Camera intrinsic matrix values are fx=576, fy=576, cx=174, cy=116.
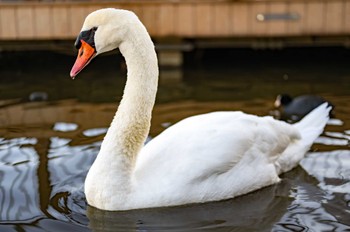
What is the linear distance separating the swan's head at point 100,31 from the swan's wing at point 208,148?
61 cm

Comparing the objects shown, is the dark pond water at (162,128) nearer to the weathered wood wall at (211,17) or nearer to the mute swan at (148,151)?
the mute swan at (148,151)

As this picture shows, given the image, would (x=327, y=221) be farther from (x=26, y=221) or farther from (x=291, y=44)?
(x=291, y=44)

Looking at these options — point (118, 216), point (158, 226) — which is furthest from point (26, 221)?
point (158, 226)

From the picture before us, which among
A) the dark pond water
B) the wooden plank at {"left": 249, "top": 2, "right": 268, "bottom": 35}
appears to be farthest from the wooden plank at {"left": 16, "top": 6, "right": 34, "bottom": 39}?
the wooden plank at {"left": 249, "top": 2, "right": 268, "bottom": 35}

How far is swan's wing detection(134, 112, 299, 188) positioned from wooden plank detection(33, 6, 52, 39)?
202 inches

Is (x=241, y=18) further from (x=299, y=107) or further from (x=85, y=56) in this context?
(x=85, y=56)

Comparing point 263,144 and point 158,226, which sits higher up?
point 263,144

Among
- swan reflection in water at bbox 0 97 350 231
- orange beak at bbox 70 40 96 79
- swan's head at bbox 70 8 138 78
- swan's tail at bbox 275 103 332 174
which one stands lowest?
swan reflection in water at bbox 0 97 350 231

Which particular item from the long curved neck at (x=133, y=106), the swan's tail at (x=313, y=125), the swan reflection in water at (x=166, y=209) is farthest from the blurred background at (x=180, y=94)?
the long curved neck at (x=133, y=106)

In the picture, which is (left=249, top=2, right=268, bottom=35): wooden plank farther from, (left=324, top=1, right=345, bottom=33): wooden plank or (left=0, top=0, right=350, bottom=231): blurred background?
(left=324, top=1, right=345, bottom=33): wooden plank

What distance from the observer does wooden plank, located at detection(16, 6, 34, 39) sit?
8031mm

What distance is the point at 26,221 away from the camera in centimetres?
281

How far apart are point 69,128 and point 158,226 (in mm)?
2294

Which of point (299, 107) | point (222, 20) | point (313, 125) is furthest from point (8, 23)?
point (313, 125)
